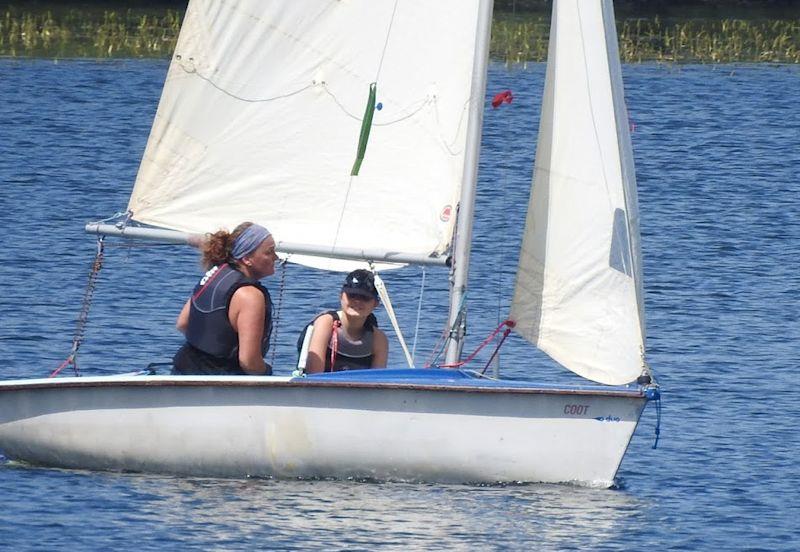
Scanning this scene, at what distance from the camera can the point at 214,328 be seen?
38.1 feet

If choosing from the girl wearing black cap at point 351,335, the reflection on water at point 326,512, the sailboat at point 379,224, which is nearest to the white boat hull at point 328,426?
the sailboat at point 379,224

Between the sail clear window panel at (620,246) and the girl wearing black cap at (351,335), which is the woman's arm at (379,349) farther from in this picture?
the sail clear window panel at (620,246)

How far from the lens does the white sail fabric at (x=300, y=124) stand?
40.3ft

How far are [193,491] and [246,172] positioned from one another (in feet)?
7.94

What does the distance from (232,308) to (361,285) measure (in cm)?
86

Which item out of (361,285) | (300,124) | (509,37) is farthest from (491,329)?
(509,37)

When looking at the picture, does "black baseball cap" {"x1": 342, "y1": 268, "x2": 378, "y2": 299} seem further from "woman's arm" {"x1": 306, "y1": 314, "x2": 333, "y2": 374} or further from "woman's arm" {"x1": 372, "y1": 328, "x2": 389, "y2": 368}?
"woman's arm" {"x1": 372, "y1": 328, "x2": 389, "y2": 368}

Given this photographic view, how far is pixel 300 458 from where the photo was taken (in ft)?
38.4

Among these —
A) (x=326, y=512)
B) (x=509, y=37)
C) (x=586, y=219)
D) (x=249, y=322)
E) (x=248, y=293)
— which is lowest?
(x=326, y=512)

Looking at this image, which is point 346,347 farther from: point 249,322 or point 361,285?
point 249,322

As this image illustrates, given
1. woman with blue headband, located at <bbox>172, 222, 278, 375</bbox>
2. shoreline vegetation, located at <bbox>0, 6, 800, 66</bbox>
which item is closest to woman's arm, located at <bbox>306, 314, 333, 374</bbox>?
woman with blue headband, located at <bbox>172, 222, 278, 375</bbox>

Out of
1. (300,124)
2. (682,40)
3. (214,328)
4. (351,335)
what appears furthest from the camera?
(682,40)

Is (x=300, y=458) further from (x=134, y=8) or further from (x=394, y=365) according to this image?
(x=134, y=8)

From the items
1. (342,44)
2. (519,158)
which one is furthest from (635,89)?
(342,44)
